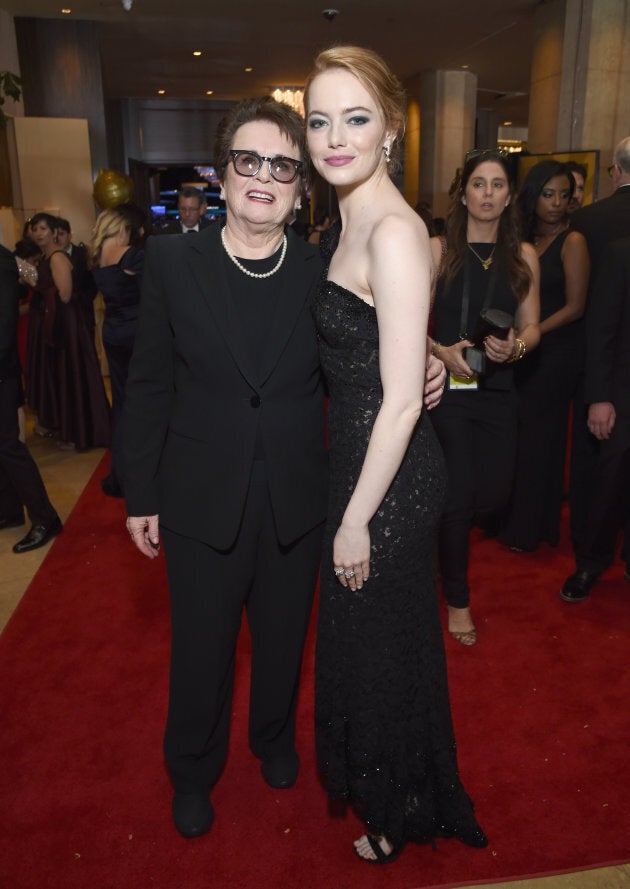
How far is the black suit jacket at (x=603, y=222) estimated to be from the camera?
3475 millimetres

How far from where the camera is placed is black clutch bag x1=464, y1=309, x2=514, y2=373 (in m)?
2.45

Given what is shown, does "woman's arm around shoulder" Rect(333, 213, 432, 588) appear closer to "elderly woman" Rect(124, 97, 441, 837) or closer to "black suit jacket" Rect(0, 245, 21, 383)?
"elderly woman" Rect(124, 97, 441, 837)

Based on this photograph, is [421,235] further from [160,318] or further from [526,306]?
[526,306]

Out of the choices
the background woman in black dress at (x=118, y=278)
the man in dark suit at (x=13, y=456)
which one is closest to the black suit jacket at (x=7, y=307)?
the man in dark suit at (x=13, y=456)

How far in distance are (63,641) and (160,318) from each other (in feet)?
5.85

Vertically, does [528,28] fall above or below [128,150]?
above

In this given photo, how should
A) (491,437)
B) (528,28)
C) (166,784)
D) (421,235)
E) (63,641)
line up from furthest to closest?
1. (528,28)
2. (63,641)
3. (491,437)
4. (166,784)
5. (421,235)

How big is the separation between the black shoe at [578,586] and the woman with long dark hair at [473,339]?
25.9 inches

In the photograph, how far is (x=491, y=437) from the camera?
8.98 ft

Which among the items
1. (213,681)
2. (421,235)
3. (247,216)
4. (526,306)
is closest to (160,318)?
(247,216)

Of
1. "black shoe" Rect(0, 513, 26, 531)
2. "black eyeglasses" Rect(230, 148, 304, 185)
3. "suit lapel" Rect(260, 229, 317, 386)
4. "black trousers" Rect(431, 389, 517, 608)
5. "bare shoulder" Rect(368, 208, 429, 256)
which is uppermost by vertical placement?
"black eyeglasses" Rect(230, 148, 304, 185)

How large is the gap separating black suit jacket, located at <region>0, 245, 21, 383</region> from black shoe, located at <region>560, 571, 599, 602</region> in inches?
108

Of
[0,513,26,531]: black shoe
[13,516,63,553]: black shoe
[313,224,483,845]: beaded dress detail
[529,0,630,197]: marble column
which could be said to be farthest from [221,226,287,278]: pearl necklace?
[529,0,630,197]: marble column

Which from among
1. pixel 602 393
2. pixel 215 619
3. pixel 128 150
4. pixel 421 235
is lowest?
pixel 215 619
